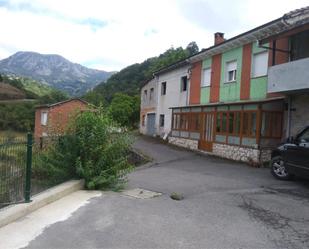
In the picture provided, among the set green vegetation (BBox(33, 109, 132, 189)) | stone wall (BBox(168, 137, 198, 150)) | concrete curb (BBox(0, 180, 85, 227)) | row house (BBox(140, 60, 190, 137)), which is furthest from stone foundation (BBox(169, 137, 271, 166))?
concrete curb (BBox(0, 180, 85, 227))

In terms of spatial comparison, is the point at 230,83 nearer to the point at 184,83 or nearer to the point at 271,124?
the point at 271,124

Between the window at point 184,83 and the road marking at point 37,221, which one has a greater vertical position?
the window at point 184,83

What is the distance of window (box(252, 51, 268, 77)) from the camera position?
1811cm

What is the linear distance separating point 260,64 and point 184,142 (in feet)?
25.0

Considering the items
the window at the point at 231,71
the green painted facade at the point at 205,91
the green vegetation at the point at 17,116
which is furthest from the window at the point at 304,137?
the green vegetation at the point at 17,116

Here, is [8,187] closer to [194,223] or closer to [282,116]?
[194,223]

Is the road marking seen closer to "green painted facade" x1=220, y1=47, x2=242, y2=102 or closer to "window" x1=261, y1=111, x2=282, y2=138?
"window" x1=261, y1=111, x2=282, y2=138

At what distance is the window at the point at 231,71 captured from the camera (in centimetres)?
2064

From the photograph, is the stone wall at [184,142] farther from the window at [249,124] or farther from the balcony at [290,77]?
the balcony at [290,77]

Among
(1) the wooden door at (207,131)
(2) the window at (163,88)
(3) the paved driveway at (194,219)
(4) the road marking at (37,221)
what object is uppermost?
(2) the window at (163,88)

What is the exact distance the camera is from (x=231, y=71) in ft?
69.1

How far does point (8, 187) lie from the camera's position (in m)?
7.29

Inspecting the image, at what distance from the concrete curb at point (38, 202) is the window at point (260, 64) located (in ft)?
39.0

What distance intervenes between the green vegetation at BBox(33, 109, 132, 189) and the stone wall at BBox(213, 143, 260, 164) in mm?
8278
